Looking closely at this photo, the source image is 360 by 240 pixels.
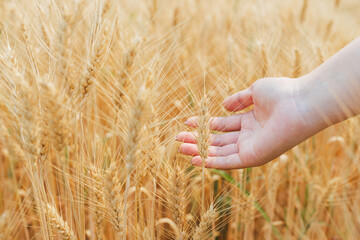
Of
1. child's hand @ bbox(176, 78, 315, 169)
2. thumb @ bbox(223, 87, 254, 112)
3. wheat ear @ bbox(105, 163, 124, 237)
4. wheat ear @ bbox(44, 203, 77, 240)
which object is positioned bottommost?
wheat ear @ bbox(44, 203, 77, 240)

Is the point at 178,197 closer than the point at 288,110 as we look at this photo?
Yes

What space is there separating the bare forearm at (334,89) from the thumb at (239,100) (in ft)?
0.77

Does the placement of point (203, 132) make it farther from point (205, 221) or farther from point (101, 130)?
point (101, 130)

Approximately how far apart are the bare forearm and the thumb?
0.77 feet

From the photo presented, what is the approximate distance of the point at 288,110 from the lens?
135cm

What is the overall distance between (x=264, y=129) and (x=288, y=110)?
0.42 ft

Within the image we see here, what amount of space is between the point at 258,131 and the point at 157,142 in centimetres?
50

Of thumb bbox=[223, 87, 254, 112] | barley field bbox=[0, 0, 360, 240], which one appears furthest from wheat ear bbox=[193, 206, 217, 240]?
thumb bbox=[223, 87, 254, 112]

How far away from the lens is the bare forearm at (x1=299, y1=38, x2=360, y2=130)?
126cm

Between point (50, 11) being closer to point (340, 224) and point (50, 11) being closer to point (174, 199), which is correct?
point (174, 199)

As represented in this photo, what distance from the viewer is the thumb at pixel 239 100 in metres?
1.45

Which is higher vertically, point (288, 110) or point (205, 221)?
point (288, 110)

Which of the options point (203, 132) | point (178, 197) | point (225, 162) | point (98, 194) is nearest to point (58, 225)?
point (98, 194)

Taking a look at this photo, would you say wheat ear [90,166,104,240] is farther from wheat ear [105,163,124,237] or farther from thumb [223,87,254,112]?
thumb [223,87,254,112]
